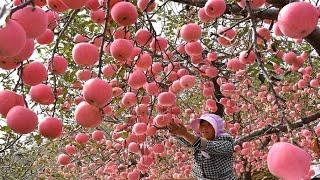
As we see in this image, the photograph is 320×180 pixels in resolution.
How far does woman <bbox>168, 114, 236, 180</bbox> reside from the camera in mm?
4043

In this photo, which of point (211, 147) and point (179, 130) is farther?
point (211, 147)

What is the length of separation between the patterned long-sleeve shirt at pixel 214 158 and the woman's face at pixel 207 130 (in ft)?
0.20

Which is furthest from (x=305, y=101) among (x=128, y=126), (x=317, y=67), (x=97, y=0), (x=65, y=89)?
(x=97, y=0)

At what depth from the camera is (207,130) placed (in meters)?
4.14

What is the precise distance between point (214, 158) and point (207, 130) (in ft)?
1.16

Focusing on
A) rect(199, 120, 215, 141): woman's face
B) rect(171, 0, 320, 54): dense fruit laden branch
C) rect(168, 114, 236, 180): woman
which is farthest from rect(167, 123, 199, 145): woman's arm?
rect(171, 0, 320, 54): dense fruit laden branch

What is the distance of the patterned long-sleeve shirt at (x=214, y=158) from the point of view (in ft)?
13.3

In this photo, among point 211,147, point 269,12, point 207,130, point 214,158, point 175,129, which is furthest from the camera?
point 214,158

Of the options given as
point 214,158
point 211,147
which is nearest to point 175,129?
point 211,147

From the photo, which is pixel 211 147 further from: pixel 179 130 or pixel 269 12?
pixel 269 12

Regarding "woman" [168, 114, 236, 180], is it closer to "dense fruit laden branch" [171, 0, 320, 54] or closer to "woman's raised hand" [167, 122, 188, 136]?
"woman's raised hand" [167, 122, 188, 136]

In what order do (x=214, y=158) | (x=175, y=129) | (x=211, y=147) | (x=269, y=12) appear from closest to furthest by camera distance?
(x=269, y=12), (x=175, y=129), (x=211, y=147), (x=214, y=158)

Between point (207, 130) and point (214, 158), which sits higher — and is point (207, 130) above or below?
above

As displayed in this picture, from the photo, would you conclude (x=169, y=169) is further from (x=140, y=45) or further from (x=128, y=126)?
(x=140, y=45)
